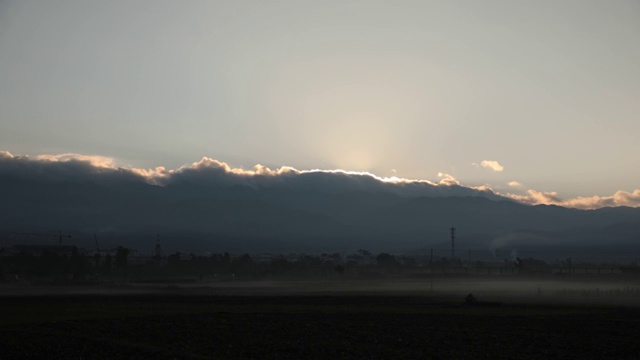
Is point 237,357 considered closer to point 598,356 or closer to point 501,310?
point 598,356

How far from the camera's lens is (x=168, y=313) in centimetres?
6469

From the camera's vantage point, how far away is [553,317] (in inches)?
2534

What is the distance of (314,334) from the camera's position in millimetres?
49906

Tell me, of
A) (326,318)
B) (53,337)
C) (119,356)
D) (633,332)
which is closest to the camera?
(119,356)

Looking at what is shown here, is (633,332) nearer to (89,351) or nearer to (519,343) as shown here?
(519,343)

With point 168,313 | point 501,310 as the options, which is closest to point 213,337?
point 168,313

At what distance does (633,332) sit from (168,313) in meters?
37.7

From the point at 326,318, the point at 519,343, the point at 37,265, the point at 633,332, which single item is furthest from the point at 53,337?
the point at 37,265

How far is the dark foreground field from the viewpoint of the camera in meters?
41.8

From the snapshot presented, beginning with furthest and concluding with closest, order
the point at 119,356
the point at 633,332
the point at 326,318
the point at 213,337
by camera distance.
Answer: the point at 326,318
the point at 633,332
the point at 213,337
the point at 119,356

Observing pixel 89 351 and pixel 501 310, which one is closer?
pixel 89 351

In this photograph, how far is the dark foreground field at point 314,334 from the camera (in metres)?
41.8

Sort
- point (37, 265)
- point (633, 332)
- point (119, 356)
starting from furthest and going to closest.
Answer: point (37, 265) → point (633, 332) → point (119, 356)

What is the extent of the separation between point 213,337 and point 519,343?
1958 centimetres
